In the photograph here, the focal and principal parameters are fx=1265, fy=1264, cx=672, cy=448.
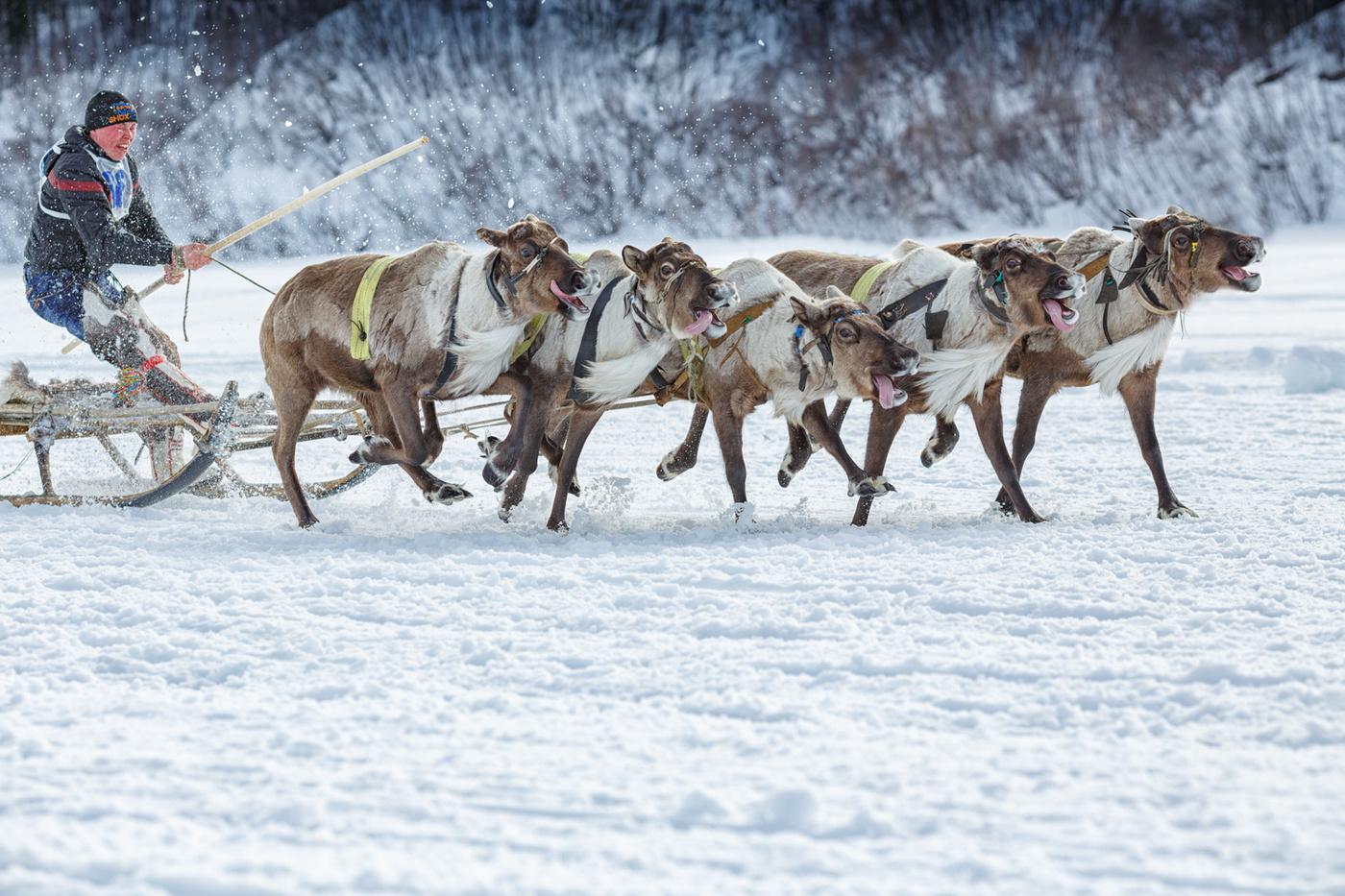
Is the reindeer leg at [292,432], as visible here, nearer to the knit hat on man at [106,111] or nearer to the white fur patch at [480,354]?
the white fur patch at [480,354]

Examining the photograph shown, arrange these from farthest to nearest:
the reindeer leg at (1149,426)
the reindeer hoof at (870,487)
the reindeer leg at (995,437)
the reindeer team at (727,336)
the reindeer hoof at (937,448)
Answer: the reindeer hoof at (937,448)
the reindeer leg at (1149,426)
the reindeer leg at (995,437)
the reindeer hoof at (870,487)
the reindeer team at (727,336)

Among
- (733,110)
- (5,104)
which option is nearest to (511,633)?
(733,110)

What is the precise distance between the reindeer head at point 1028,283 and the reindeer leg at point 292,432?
3112 millimetres

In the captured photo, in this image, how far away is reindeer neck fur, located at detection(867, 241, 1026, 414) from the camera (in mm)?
5492

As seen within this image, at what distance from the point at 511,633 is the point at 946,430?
290 cm

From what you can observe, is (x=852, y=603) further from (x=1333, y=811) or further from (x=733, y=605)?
(x=1333, y=811)

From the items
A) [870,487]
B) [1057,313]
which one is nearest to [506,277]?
[870,487]

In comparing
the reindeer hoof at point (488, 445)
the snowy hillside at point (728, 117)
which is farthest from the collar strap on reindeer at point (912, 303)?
the snowy hillside at point (728, 117)

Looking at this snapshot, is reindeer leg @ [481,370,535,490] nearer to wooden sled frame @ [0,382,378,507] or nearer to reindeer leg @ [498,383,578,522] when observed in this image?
reindeer leg @ [498,383,578,522]

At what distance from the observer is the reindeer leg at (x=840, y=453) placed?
5500 millimetres

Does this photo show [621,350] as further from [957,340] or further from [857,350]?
[957,340]

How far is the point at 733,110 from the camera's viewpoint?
28.8 m

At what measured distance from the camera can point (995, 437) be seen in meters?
5.70

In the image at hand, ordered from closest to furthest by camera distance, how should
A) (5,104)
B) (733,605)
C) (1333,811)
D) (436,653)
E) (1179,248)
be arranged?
(1333,811), (436,653), (733,605), (1179,248), (5,104)
